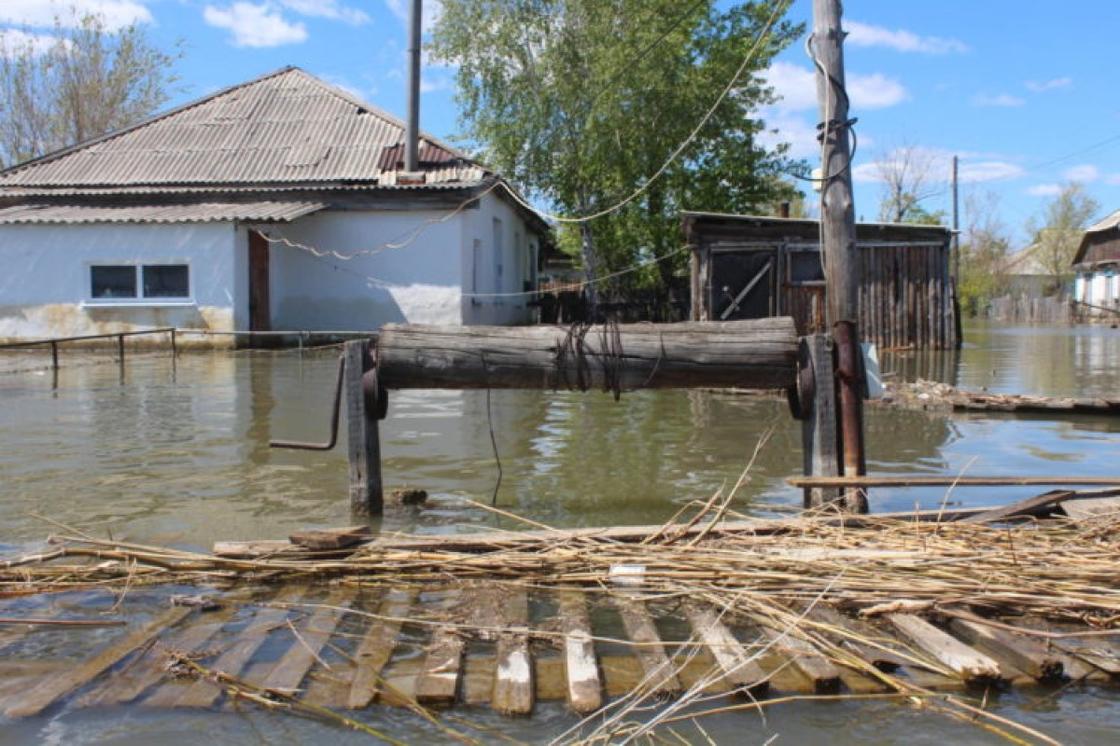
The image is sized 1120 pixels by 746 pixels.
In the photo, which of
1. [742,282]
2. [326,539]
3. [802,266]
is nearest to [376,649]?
[326,539]

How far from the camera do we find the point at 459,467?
312 inches

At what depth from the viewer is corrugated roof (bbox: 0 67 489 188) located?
21.4 meters

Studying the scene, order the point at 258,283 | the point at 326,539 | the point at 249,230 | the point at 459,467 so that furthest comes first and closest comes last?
the point at 258,283 < the point at 249,230 < the point at 459,467 < the point at 326,539

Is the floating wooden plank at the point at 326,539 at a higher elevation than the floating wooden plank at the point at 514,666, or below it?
higher

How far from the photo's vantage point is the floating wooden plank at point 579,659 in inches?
124

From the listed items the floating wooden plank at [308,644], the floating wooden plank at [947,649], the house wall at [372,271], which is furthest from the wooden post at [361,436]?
the house wall at [372,271]

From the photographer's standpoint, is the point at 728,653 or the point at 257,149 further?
the point at 257,149

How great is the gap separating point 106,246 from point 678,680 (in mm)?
19776

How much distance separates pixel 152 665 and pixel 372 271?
18312mm

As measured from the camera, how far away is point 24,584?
4402 mm

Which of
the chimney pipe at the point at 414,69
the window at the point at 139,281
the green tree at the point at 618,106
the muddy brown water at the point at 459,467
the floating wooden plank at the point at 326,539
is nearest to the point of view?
the muddy brown water at the point at 459,467

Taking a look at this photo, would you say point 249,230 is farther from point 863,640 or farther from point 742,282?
point 863,640

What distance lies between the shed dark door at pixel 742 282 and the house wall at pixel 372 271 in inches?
212

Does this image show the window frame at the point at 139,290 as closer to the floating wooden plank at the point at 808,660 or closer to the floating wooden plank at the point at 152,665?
the floating wooden plank at the point at 152,665
